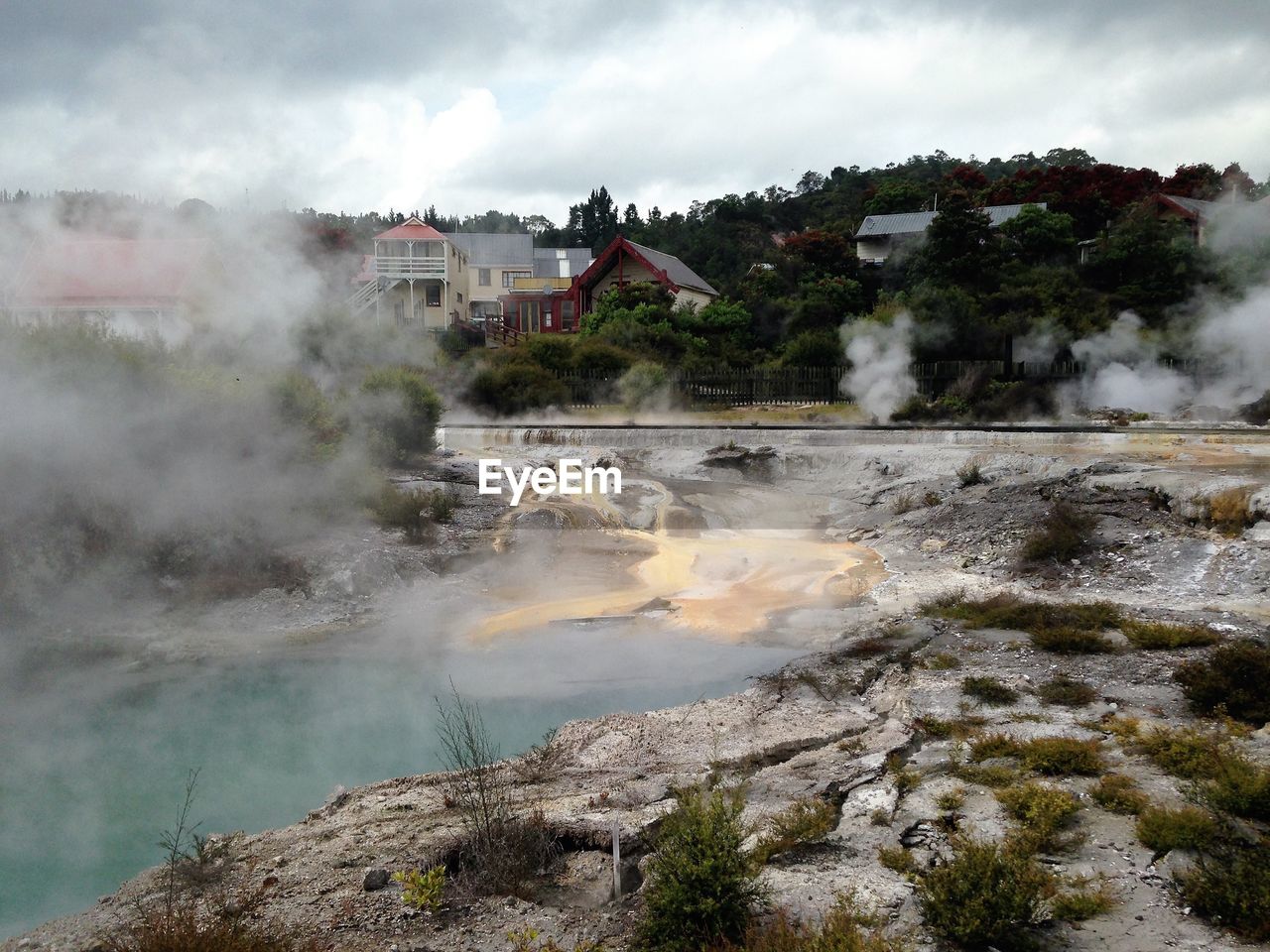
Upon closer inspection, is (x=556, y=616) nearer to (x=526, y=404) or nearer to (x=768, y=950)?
(x=768, y=950)

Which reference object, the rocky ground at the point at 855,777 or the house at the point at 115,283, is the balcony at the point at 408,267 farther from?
the rocky ground at the point at 855,777

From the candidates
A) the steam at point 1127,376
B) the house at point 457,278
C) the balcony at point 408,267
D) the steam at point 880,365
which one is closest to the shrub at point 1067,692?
the house at point 457,278

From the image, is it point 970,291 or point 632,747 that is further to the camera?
point 970,291

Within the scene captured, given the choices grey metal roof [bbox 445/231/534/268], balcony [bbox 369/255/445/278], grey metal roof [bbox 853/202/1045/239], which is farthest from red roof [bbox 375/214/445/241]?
grey metal roof [bbox 853/202/1045/239]

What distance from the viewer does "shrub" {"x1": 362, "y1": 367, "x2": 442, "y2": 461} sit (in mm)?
18109

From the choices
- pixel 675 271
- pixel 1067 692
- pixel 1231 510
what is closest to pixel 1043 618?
pixel 1067 692

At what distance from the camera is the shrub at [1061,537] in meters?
13.1

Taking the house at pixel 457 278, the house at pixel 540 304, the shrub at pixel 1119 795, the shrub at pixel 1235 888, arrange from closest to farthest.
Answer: the shrub at pixel 1235 888, the shrub at pixel 1119 795, the house at pixel 457 278, the house at pixel 540 304

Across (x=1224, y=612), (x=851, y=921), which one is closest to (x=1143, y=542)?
(x=1224, y=612)

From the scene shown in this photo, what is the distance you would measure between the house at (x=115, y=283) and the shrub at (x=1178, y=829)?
43.8ft

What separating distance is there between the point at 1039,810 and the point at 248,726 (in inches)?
274

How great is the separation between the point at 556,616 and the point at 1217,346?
72.5ft

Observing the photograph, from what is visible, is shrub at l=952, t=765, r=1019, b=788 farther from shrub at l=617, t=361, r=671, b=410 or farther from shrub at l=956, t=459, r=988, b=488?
shrub at l=617, t=361, r=671, b=410

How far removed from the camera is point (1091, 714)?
7777 millimetres
